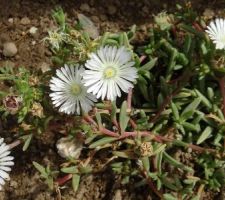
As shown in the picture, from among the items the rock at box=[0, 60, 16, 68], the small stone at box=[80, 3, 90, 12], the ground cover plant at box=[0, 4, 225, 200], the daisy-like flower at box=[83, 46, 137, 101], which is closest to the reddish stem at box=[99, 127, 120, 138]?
the ground cover plant at box=[0, 4, 225, 200]

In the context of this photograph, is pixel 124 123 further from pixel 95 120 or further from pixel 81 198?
pixel 81 198

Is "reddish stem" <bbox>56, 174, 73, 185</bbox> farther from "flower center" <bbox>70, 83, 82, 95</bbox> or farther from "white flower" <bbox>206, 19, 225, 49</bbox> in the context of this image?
"white flower" <bbox>206, 19, 225, 49</bbox>

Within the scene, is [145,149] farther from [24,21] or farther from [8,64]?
[24,21]

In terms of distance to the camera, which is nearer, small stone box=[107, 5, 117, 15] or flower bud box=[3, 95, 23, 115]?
flower bud box=[3, 95, 23, 115]

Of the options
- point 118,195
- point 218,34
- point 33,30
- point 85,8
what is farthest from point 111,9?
point 118,195

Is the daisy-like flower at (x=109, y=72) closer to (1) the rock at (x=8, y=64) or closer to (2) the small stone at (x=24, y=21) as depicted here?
(1) the rock at (x=8, y=64)

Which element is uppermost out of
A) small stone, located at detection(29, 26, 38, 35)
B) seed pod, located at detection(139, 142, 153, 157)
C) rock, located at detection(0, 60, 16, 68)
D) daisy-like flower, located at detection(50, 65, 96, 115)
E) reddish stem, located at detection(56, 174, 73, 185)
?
small stone, located at detection(29, 26, 38, 35)

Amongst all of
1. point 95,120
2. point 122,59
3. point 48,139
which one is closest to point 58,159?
point 48,139

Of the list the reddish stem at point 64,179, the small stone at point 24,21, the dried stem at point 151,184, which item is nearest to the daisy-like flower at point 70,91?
the reddish stem at point 64,179
